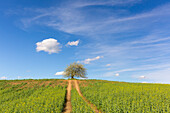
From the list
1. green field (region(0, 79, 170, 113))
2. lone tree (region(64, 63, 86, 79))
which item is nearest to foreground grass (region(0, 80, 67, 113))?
green field (region(0, 79, 170, 113))

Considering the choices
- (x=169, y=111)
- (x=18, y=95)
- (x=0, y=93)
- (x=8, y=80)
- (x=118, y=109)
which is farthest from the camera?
(x=8, y=80)

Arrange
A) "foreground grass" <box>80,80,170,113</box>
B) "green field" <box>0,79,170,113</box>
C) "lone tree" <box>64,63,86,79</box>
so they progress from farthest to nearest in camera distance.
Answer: "lone tree" <box>64,63,86,79</box> < "green field" <box>0,79,170,113</box> < "foreground grass" <box>80,80,170,113</box>

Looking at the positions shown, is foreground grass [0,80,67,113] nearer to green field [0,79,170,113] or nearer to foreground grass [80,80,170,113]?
green field [0,79,170,113]

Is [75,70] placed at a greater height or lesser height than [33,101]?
greater

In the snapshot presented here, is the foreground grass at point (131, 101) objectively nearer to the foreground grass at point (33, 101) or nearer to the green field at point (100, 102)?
the green field at point (100, 102)

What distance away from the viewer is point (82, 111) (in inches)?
626

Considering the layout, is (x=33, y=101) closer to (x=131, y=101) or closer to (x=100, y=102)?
(x=100, y=102)

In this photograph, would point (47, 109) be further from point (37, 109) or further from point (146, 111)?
point (146, 111)

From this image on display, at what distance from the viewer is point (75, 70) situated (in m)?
66.3

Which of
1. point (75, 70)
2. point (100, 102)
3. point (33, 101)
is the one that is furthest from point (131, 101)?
point (75, 70)

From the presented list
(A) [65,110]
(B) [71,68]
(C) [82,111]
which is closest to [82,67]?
(B) [71,68]

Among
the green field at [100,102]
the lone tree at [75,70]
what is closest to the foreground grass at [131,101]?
the green field at [100,102]

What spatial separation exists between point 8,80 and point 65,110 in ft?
121

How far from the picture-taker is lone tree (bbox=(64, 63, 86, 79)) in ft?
216
